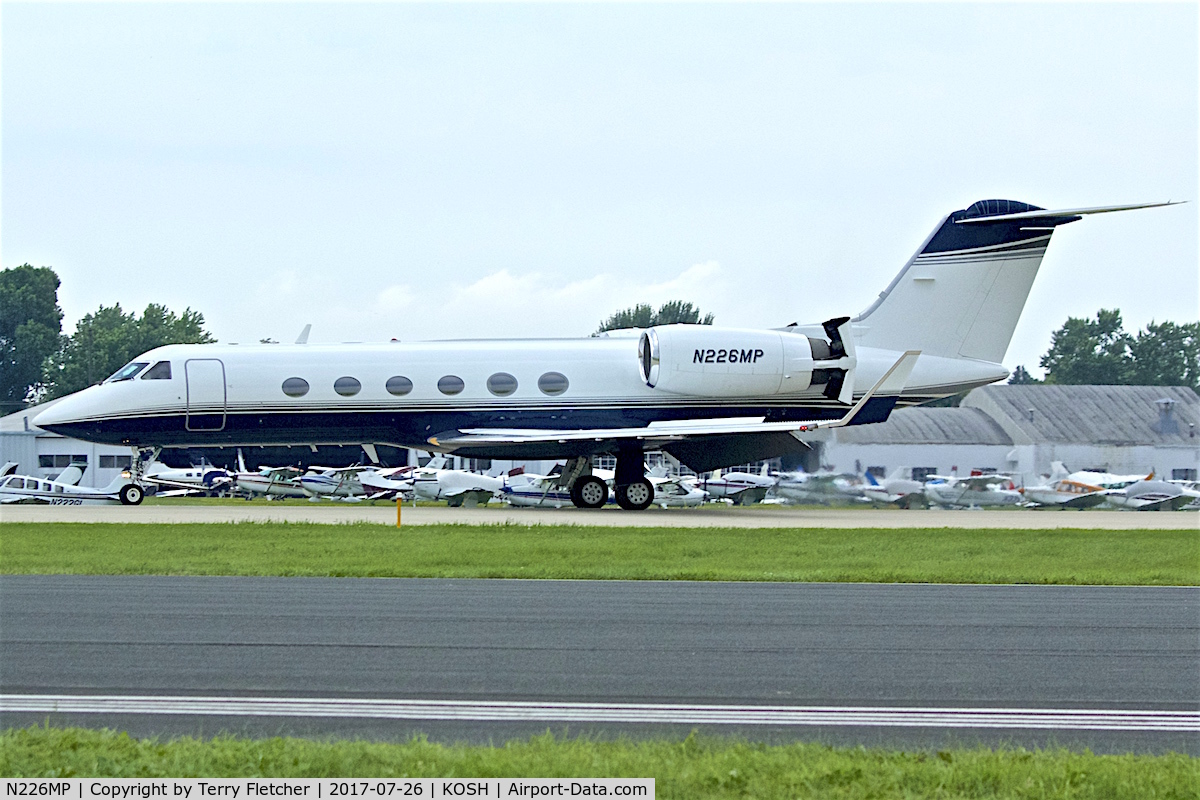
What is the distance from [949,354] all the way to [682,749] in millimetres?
24284

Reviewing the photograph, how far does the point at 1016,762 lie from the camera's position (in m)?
6.29

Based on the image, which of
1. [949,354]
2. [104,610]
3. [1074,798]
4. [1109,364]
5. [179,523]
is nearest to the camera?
[1074,798]

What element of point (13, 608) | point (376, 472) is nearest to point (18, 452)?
point (376, 472)

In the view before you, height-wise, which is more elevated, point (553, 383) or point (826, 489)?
point (553, 383)

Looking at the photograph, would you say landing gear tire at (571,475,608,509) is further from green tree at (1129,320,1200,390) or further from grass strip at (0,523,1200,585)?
green tree at (1129,320,1200,390)

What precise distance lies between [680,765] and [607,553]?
11689 millimetres

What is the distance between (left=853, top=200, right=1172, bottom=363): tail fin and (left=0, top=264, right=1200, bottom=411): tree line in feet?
183

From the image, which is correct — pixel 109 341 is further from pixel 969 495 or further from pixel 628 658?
pixel 628 658

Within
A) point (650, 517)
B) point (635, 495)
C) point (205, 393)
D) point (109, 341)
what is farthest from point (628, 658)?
point (109, 341)

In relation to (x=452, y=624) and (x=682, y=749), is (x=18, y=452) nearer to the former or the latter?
(x=452, y=624)

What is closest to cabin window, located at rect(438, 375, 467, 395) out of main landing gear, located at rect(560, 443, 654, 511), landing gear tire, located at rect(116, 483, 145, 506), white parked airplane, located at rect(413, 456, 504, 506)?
main landing gear, located at rect(560, 443, 654, 511)

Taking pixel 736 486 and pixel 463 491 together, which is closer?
pixel 463 491

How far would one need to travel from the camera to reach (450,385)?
27578mm

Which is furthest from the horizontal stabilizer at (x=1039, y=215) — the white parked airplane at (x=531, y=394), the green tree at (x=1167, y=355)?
the green tree at (x=1167, y=355)
